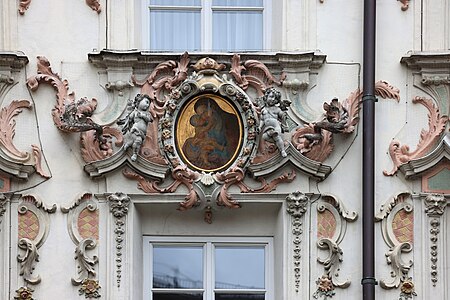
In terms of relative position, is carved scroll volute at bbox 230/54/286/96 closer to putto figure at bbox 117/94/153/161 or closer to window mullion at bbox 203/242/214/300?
putto figure at bbox 117/94/153/161

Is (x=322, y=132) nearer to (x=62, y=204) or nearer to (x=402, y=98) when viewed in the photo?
(x=402, y=98)

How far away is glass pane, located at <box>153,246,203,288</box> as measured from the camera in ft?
59.7

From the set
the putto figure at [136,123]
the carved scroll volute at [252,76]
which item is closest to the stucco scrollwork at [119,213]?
the putto figure at [136,123]

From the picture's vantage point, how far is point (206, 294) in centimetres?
1817

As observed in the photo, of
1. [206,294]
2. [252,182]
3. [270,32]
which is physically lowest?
[206,294]

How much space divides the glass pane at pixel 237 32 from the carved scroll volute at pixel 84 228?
2195 millimetres

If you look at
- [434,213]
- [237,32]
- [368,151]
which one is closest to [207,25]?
[237,32]

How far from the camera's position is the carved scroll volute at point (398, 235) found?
1775cm

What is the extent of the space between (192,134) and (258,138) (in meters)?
0.69

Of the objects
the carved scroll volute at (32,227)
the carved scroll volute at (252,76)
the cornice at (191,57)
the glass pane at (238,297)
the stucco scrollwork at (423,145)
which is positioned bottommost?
the glass pane at (238,297)

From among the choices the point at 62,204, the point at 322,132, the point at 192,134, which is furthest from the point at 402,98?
the point at 62,204

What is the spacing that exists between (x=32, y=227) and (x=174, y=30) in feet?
8.52

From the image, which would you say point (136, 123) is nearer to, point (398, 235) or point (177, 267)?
point (177, 267)

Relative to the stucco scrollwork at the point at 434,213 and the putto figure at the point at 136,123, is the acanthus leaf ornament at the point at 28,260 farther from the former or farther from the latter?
the stucco scrollwork at the point at 434,213
